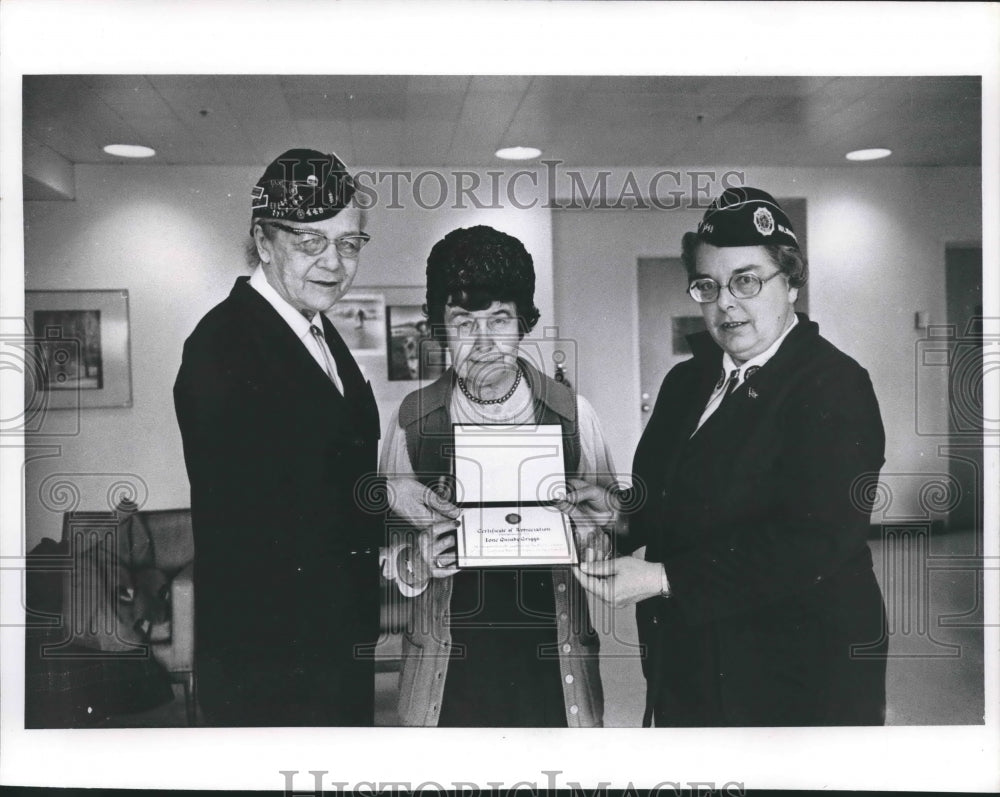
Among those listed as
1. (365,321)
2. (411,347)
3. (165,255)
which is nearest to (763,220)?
(411,347)

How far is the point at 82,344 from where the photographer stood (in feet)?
9.37

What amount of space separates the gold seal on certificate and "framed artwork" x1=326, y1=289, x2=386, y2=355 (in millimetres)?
384

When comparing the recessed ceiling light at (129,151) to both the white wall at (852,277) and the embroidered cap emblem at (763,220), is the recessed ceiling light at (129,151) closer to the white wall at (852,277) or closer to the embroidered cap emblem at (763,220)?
the white wall at (852,277)

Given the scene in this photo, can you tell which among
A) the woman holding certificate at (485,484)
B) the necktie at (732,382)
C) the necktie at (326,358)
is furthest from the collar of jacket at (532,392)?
the necktie at (732,382)

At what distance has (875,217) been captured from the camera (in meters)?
2.90

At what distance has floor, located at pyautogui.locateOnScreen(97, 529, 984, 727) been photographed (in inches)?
115

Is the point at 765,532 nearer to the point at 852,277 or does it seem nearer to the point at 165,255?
the point at 852,277

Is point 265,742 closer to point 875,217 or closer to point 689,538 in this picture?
point 689,538

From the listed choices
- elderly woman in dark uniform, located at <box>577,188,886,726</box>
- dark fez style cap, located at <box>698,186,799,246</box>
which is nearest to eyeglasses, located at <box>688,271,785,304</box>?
elderly woman in dark uniform, located at <box>577,188,886,726</box>

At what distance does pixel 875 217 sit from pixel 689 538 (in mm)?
1242

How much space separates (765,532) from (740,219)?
40.6 inches

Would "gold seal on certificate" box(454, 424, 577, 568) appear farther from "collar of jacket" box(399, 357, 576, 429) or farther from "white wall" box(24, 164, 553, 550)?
"white wall" box(24, 164, 553, 550)

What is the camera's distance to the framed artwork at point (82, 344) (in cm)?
285

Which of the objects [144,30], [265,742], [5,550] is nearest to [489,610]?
[265,742]
